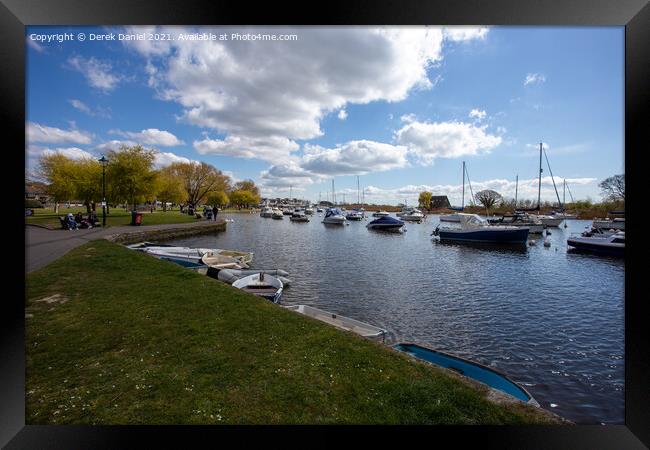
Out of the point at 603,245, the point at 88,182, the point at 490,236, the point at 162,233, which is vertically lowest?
the point at 603,245

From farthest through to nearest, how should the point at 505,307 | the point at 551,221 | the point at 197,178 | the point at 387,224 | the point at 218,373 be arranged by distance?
the point at 197,178 → the point at 551,221 → the point at 387,224 → the point at 505,307 → the point at 218,373

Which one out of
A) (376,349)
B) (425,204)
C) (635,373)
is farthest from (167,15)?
(425,204)

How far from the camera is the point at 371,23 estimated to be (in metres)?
3.35

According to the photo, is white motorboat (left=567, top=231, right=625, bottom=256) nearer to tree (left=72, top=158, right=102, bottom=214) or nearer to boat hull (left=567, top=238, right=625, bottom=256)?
boat hull (left=567, top=238, right=625, bottom=256)

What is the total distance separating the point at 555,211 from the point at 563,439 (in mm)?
69251

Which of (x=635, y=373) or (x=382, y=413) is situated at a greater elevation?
(x=635, y=373)

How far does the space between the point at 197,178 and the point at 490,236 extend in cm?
5343

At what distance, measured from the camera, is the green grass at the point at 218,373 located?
325cm

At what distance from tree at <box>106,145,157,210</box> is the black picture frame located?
96.9ft

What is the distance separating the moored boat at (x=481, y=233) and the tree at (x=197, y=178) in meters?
46.5

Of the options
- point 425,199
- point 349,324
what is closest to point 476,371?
point 349,324

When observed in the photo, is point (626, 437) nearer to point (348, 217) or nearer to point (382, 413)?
point (382, 413)

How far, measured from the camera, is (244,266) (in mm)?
15953

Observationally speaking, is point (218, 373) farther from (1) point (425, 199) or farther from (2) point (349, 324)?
(1) point (425, 199)
